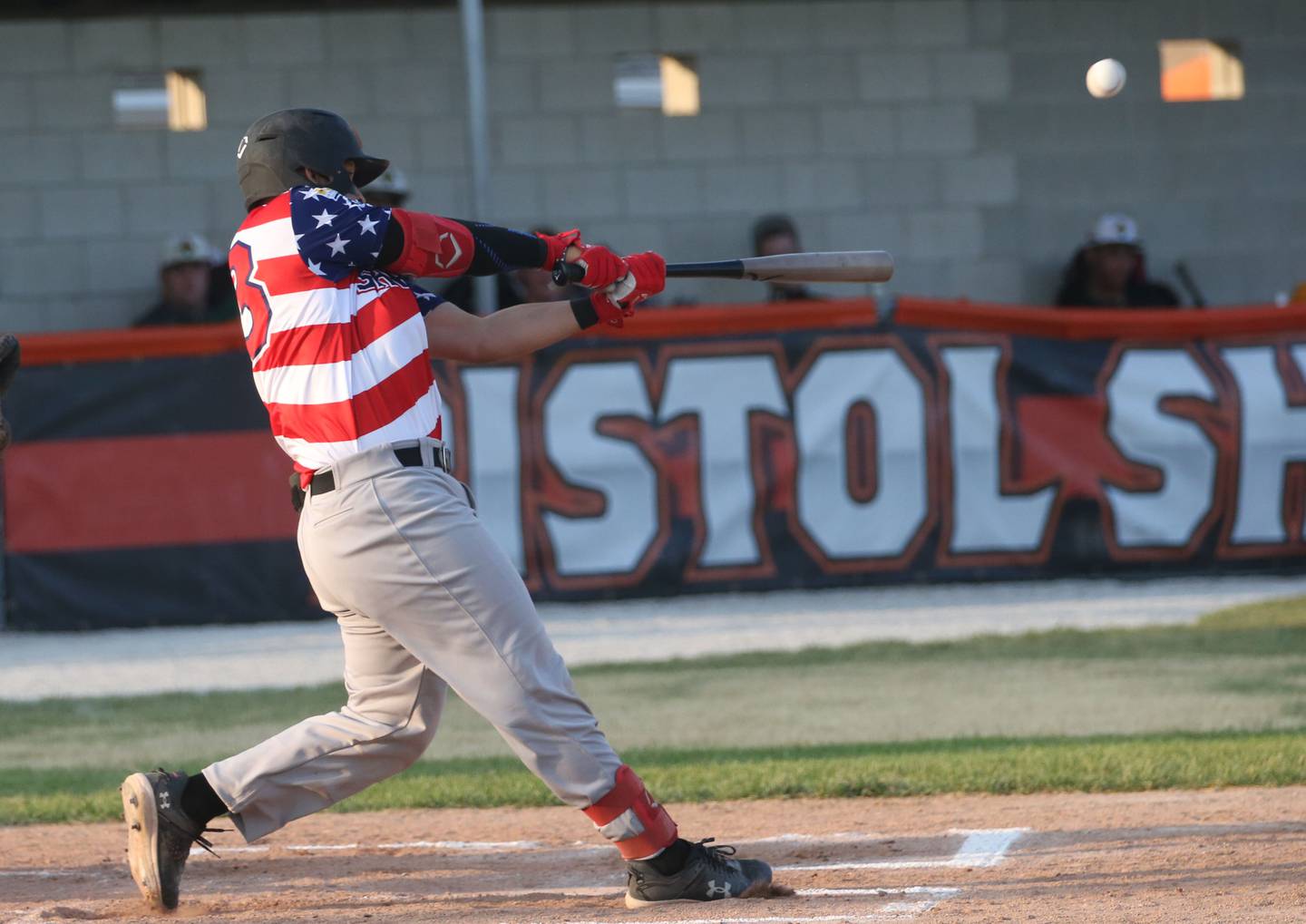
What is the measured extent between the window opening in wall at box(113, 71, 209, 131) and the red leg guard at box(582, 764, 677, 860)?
9082 mm

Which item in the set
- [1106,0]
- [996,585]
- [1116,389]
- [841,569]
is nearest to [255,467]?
[841,569]

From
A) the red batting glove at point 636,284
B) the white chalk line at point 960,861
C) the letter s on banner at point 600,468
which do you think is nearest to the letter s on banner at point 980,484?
the letter s on banner at point 600,468

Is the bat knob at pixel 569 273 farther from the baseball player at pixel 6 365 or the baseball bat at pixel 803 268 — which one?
the baseball player at pixel 6 365

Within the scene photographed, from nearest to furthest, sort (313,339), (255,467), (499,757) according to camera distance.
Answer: (313,339) < (499,757) < (255,467)

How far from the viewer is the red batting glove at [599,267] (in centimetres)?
430

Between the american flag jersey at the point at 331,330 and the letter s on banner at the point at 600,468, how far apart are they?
622 cm

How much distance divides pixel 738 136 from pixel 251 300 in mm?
8813

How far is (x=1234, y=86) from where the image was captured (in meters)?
13.1

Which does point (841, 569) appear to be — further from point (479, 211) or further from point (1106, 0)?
point (1106, 0)

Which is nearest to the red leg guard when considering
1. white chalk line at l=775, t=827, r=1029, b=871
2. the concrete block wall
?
white chalk line at l=775, t=827, r=1029, b=871

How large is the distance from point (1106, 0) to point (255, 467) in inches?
285

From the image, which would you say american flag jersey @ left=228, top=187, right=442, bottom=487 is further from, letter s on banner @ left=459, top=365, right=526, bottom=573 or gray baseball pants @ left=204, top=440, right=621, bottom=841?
letter s on banner @ left=459, top=365, right=526, bottom=573

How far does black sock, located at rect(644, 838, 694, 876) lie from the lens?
4.11 m

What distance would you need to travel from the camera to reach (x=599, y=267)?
4.30 metres
